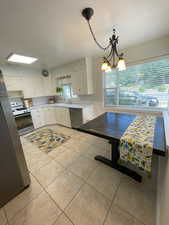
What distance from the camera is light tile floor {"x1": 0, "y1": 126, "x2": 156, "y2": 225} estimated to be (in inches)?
42.4

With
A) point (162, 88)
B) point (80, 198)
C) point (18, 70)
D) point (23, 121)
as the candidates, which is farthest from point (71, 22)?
point (23, 121)

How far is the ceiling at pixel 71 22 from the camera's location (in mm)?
1137

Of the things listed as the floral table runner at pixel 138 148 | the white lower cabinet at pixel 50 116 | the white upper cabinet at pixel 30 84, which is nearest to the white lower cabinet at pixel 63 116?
the white lower cabinet at pixel 50 116

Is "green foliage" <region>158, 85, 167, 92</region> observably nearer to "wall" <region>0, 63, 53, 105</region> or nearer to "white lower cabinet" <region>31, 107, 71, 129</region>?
"white lower cabinet" <region>31, 107, 71, 129</region>

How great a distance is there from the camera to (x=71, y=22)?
1428 millimetres

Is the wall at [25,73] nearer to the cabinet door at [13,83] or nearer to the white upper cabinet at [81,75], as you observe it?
the cabinet door at [13,83]

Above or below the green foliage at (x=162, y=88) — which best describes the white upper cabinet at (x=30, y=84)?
above

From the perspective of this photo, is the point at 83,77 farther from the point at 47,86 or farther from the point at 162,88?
the point at 162,88

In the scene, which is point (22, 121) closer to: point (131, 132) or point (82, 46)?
point (82, 46)

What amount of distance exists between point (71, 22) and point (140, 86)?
2237 millimetres

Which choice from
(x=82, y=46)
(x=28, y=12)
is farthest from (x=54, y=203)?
(x=82, y=46)

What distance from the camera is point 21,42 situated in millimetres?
1849

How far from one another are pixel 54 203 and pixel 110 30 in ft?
9.59

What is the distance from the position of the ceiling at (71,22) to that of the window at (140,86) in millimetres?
679
